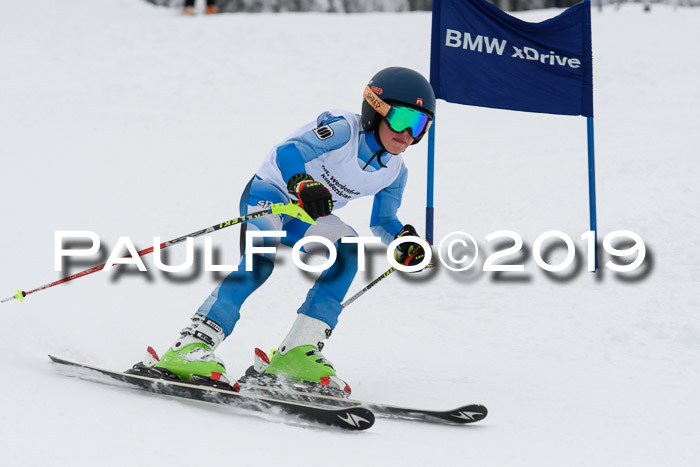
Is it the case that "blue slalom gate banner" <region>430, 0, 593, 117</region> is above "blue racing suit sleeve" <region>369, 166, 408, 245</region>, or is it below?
above

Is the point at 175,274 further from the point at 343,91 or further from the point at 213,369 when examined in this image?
the point at 343,91

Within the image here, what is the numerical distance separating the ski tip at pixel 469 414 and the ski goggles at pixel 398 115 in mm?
1384

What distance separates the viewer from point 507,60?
598 centimetres

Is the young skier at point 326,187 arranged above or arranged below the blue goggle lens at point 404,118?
below

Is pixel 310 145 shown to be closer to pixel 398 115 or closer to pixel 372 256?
pixel 398 115

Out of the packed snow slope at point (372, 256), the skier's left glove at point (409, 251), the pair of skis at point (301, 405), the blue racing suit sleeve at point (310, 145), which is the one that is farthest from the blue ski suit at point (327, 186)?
the packed snow slope at point (372, 256)

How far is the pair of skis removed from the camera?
3146 mm

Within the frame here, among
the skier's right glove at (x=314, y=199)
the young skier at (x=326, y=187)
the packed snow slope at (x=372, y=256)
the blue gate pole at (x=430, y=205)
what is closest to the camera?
the packed snow slope at (x=372, y=256)

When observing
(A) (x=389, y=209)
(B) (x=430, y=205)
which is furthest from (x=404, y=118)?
(B) (x=430, y=205)

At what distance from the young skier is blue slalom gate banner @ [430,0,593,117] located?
6.78ft

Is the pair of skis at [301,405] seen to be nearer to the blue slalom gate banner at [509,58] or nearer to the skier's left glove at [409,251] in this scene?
the skier's left glove at [409,251]

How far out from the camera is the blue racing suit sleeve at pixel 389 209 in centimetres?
427

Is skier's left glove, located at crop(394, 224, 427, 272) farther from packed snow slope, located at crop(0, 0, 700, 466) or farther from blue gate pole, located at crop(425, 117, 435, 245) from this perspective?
blue gate pole, located at crop(425, 117, 435, 245)

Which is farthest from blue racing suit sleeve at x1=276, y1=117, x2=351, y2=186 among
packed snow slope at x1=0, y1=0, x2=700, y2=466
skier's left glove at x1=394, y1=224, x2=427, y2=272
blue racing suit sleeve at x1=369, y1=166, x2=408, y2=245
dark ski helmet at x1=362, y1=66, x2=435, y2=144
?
packed snow slope at x1=0, y1=0, x2=700, y2=466
